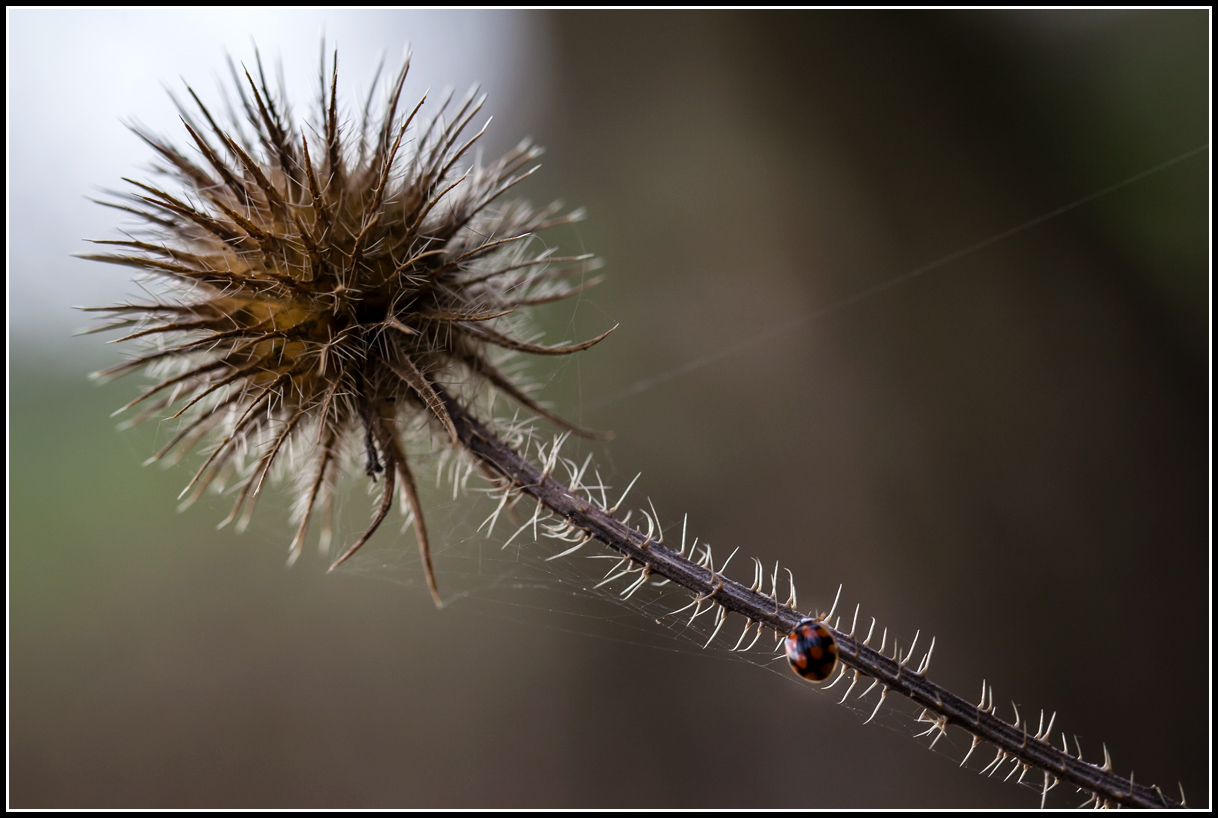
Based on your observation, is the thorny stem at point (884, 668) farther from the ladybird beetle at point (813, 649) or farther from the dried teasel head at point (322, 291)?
the dried teasel head at point (322, 291)

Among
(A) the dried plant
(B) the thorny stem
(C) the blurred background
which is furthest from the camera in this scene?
(C) the blurred background

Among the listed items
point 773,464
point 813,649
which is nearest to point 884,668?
point 813,649

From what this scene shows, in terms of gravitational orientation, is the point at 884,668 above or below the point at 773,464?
below

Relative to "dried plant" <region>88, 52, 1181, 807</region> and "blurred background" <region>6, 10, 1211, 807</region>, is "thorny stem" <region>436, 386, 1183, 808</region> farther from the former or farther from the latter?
"blurred background" <region>6, 10, 1211, 807</region>

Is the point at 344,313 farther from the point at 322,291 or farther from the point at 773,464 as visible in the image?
the point at 773,464

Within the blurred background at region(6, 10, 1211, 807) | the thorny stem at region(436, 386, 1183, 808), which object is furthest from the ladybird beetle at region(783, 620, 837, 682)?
the blurred background at region(6, 10, 1211, 807)

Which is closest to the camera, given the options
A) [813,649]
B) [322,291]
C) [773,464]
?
[813,649]

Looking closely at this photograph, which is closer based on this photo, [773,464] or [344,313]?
[344,313]

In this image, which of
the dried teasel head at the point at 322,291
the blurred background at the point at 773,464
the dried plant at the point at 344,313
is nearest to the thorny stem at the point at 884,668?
the dried plant at the point at 344,313
